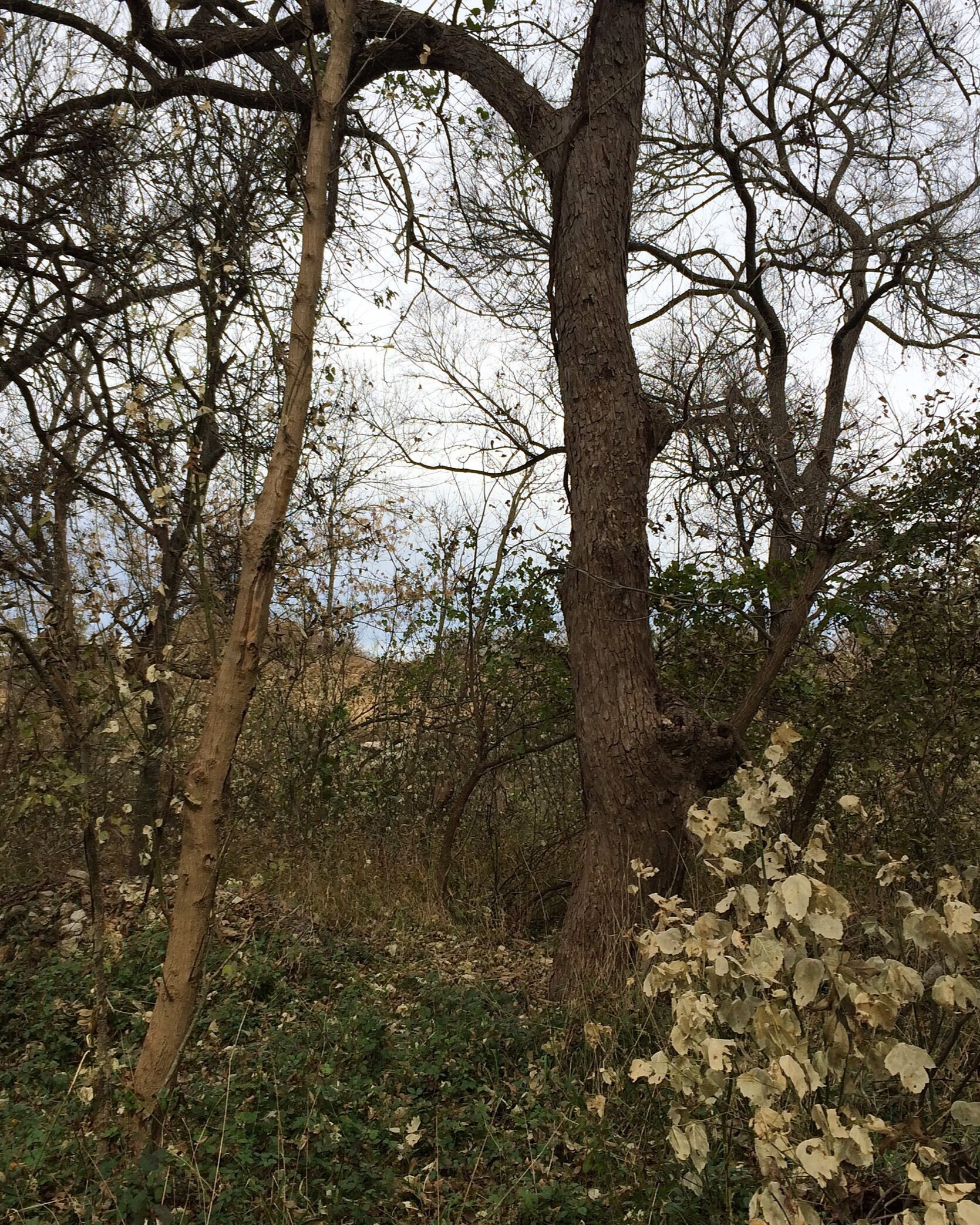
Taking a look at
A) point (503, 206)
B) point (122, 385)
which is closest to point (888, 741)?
point (122, 385)

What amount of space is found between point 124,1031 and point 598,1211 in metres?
2.25

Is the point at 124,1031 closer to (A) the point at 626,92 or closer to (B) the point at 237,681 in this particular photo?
(B) the point at 237,681

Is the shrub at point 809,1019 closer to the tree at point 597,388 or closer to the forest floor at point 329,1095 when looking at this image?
the forest floor at point 329,1095

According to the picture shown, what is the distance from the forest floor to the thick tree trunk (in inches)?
23.6

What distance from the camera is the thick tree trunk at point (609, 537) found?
12.3ft

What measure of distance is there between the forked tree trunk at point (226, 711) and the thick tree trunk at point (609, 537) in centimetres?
192

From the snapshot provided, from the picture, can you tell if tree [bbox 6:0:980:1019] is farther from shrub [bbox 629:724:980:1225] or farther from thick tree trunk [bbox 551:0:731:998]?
shrub [bbox 629:724:980:1225]

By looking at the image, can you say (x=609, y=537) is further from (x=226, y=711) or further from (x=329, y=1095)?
(x=329, y=1095)

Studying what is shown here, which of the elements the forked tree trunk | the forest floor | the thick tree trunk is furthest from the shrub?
the thick tree trunk

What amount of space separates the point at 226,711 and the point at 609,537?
229cm

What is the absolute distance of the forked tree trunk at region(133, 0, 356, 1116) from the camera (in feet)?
7.05

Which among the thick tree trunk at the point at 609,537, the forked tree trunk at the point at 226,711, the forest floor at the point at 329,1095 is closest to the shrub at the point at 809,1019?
the forest floor at the point at 329,1095

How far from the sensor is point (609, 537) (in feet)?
13.2

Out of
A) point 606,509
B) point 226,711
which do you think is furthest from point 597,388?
point 226,711
